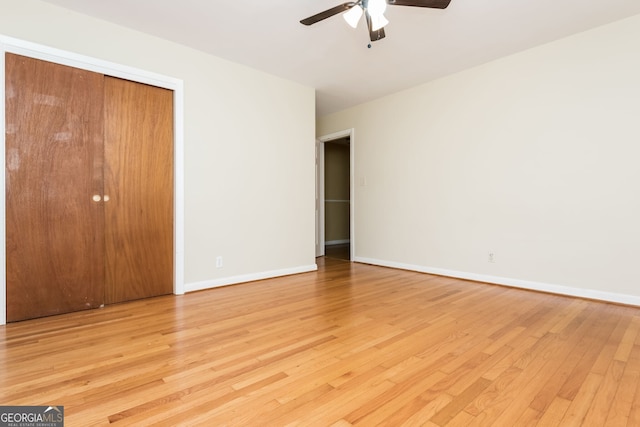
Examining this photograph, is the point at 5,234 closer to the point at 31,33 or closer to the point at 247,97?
the point at 31,33

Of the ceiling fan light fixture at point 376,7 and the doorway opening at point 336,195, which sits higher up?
the ceiling fan light fixture at point 376,7

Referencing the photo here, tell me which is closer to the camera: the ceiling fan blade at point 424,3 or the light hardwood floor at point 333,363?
the light hardwood floor at point 333,363

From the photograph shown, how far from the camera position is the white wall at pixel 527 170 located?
9.45 ft

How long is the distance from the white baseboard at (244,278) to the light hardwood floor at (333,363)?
0.37 meters

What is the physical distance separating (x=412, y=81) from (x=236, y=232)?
10.1ft

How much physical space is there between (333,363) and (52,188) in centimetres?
270

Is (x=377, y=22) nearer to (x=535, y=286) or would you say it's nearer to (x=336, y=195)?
(x=535, y=286)

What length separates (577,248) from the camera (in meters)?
3.10

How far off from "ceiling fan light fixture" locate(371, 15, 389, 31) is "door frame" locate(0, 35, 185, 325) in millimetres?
2070

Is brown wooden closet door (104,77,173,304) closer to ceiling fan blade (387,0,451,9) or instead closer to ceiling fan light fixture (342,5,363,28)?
ceiling fan light fixture (342,5,363,28)

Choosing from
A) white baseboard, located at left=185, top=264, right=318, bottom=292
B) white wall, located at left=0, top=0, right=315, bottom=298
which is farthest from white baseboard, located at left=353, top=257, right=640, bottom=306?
white wall, located at left=0, top=0, right=315, bottom=298

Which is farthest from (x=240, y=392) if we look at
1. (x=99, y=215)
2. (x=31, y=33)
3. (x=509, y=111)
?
(x=509, y=111)

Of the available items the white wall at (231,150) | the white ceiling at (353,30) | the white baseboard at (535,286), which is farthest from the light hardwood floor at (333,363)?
the white ceiling at (353,30)

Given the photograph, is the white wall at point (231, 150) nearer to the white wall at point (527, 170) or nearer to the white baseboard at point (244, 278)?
the white baseboard at point (244, 278)
